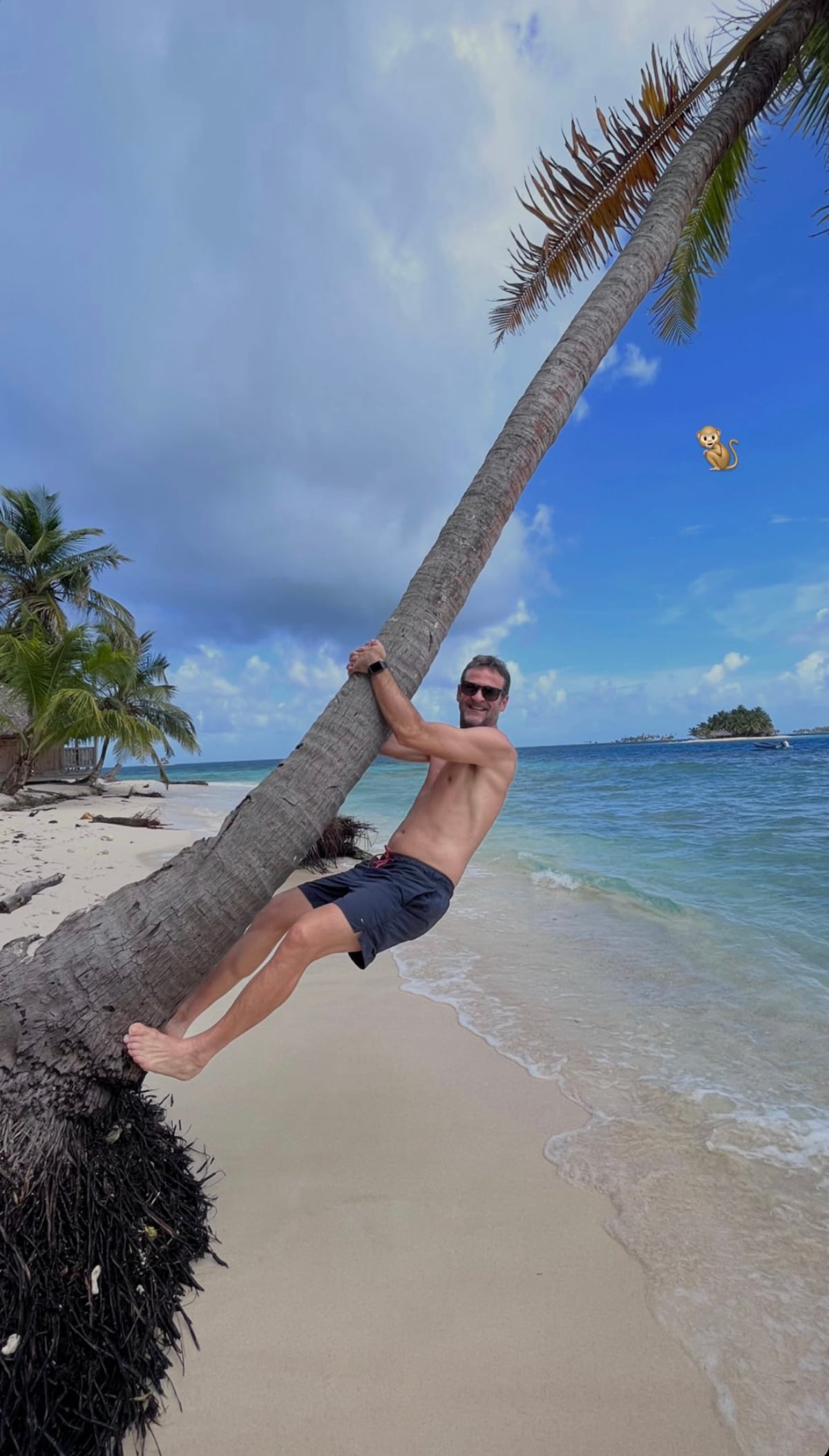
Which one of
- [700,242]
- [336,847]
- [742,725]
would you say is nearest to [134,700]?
[336,847]

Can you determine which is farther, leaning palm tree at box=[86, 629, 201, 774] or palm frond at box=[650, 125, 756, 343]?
leaning palm tree at box=[86, 629, 201, 774]

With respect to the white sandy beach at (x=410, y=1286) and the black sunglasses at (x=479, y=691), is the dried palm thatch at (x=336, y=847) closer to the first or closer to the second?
the white sandy beach at (x=410, y=1286)

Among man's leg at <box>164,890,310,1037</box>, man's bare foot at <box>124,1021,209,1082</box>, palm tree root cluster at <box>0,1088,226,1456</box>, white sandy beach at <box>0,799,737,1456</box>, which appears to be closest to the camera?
palm tree root cluster at <box>0,1088,226,1456</box>

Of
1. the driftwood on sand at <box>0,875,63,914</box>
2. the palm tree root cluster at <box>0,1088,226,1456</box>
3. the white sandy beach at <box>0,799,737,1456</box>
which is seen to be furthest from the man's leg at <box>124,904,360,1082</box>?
the driftwood on sand at <box>0,875,63,914</box>

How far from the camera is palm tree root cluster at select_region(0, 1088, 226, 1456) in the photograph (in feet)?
6.02

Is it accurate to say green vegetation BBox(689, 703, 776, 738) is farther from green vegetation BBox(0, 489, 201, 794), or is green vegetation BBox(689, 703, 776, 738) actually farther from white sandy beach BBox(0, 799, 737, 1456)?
white sandy beach BBox(0, 799, 737, 1456)

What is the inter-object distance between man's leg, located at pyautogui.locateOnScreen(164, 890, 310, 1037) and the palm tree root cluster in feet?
0.99

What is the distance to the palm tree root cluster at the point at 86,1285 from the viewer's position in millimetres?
1835

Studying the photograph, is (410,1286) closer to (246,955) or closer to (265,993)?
(265,993)

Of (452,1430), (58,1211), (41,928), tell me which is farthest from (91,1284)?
(41,928)

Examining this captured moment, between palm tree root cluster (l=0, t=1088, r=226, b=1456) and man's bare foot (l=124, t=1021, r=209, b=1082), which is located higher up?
man's bare foot (l=124, t=1021, r=209, b=1082)

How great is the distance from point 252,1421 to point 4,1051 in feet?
4.20

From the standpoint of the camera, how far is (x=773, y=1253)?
9.16ft

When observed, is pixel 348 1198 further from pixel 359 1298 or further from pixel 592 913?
pixel 592 913
